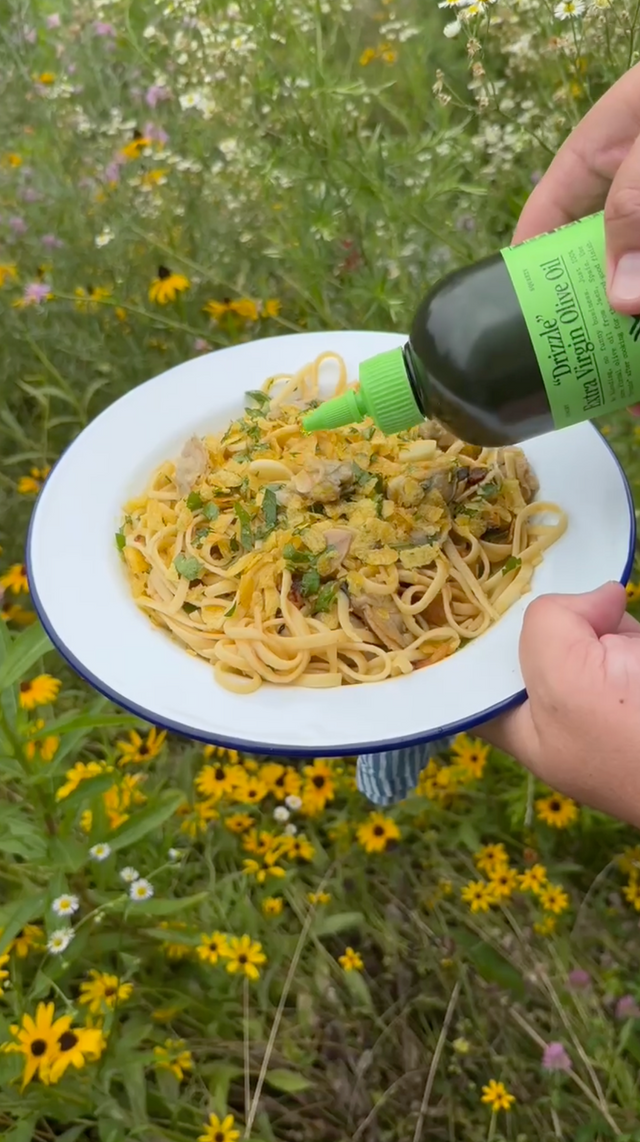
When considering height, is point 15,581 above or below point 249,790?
above

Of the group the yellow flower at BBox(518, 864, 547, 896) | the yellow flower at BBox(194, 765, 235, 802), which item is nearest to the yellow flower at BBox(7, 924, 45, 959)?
the yellow flower at BBox(194, 765, 235, 802)

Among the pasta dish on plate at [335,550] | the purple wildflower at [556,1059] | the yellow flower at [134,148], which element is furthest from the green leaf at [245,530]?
the yellow flower at [134,148]

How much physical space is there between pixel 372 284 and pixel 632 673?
1139 mm

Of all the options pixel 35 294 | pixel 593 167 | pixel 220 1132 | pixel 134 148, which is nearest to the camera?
pixel 220 1132

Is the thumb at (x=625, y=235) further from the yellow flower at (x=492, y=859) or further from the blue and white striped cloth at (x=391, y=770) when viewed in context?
the yellow flower at (x=492, y=859)

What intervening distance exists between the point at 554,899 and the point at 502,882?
0.30 ft

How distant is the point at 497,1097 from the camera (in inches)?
53.4

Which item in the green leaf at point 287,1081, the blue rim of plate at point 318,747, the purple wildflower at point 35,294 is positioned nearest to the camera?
the blue rim of plate at point 318,747

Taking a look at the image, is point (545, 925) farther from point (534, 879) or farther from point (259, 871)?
point (259, 871)

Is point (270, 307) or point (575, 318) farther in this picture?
point (270, 307)

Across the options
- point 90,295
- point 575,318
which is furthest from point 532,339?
point 90,295

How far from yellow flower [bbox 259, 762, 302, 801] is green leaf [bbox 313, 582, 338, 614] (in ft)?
1.41

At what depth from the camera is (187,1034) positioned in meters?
1.45

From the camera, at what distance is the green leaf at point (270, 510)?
1.33 meters
